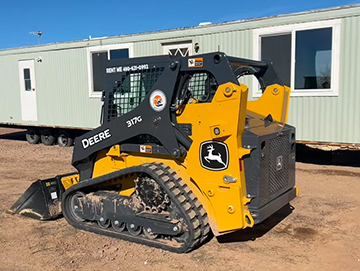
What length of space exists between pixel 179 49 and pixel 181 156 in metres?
6.59

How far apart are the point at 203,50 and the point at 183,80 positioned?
5838mm

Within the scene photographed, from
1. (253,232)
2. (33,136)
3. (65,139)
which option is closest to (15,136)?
(33,136)

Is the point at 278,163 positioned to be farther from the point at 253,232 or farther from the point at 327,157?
the point at 327,157

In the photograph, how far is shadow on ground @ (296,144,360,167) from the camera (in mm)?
9594

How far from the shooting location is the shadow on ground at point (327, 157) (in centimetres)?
959

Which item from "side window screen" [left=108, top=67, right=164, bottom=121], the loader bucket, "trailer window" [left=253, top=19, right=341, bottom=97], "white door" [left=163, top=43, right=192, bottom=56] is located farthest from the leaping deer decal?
"white door" [left=163, top=43, right=192, bottom=56]

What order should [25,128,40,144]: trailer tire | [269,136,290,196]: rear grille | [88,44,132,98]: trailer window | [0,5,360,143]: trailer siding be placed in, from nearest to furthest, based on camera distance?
1. [269,136,290,196]: rear grille
2. [0,5,360,143]: trailer siding
3. [88,44,132,98]: trailer window
4. [25,128,40,144]: trailer tire

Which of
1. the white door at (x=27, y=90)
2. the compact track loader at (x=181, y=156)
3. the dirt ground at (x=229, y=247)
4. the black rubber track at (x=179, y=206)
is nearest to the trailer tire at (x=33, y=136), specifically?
the white door at (x=27, y=90)

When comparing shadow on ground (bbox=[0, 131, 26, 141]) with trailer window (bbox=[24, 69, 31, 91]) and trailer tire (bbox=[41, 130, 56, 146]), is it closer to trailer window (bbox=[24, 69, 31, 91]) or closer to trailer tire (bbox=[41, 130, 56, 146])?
trailer tire (bbox=[41, 130, 56, 146])

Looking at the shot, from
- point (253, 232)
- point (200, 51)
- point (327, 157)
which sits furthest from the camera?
point (327, 157)

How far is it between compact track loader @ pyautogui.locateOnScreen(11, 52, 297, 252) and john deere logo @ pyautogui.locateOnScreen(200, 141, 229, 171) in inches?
0.4

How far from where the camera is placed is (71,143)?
42.4 feet

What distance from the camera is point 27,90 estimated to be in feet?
44.4

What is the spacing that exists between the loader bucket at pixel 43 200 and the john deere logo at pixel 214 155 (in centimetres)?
236
